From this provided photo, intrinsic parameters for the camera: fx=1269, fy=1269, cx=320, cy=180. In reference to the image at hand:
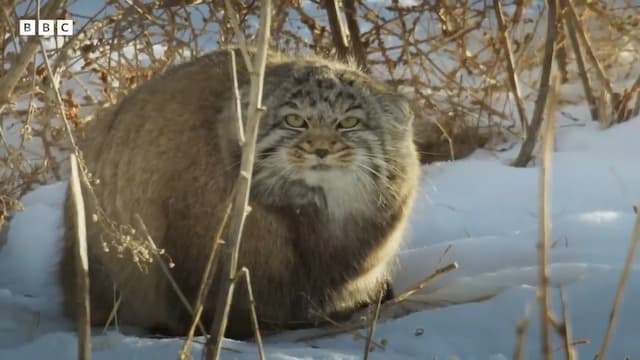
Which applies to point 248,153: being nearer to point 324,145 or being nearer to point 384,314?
point 324,145

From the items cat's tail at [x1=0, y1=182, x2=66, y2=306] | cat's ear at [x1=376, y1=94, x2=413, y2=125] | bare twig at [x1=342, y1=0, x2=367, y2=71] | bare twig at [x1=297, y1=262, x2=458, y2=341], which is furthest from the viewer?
bare twig at [x1=342, y1=0, x2=367, y2=71]

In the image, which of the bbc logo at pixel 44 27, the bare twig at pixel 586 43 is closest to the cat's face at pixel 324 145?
the bbc logo at pixel 44 27

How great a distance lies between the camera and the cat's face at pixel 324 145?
3582 mm

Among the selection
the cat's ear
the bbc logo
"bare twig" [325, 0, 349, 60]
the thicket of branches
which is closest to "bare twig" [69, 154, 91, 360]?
the bbc logo

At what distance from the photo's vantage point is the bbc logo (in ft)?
8.96

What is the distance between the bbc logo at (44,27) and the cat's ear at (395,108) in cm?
96

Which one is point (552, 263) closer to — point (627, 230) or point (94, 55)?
point (627, 230)

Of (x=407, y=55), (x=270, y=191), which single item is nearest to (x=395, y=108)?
(x=270, y=191)

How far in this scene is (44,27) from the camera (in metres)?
2.94

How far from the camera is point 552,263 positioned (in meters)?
3.75

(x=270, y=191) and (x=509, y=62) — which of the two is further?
(x=509, y=62)

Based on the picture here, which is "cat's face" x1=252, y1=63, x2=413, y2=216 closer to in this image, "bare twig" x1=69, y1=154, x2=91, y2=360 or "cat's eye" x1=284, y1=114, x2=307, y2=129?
"cat's eye" x1=284, y1=114, x2=307, y2=129

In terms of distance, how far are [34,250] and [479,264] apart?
5.21 feet

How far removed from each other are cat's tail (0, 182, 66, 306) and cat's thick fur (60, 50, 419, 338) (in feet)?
0.80
